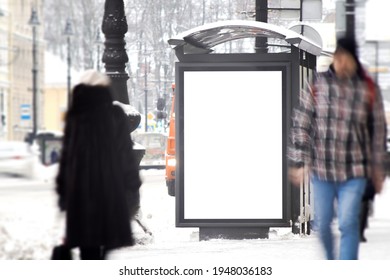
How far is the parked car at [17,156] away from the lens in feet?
36.4

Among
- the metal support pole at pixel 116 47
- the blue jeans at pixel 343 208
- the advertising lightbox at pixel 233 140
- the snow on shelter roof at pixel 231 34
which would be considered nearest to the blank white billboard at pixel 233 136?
the advertising lightbox at pixel 233 140

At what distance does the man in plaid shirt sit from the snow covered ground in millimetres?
563

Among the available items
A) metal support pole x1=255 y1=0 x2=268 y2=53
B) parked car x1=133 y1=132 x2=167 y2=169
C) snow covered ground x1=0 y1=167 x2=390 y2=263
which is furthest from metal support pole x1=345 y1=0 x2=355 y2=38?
parked car x1=133 y1=132 x2=167 y2=169

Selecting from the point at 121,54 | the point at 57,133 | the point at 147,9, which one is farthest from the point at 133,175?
the point at 147,9

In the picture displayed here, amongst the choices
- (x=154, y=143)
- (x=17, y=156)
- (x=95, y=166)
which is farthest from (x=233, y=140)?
(x=154, y=143)

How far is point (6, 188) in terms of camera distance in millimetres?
13102

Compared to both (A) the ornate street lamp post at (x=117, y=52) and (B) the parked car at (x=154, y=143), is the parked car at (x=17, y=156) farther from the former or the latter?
(B) the parked car at (x=154, y=143)

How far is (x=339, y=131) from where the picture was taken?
820 centimetres

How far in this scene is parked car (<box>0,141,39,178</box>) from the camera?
1109 cm

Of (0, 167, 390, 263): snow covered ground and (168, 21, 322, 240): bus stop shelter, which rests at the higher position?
(168, 21, 322, 240): bus stop shelter

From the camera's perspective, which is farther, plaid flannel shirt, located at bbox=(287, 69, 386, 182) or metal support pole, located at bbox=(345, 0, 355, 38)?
metal support pole, located at bbox=(345, 0, 355, 38)

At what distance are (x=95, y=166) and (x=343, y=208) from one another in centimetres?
158

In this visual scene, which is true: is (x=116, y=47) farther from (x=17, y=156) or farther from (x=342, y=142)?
(x=342, y=142)

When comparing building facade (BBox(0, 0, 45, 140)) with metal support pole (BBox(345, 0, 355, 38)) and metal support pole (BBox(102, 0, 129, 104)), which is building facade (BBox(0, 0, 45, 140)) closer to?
metal support pole (BBox(102, 0, 129, 104))
